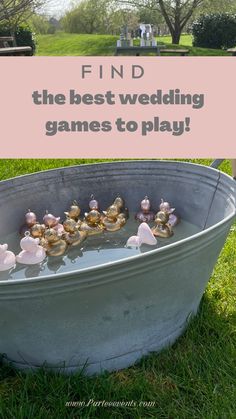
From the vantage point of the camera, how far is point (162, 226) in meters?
A: 1.89

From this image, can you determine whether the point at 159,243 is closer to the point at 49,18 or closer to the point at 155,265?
the point at 155,265

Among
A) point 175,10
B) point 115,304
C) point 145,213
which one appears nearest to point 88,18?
point 175,10

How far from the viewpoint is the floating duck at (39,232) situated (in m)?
1.87

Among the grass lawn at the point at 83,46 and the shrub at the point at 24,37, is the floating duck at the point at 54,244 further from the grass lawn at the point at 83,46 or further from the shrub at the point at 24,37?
the shrub at the point at 24,37

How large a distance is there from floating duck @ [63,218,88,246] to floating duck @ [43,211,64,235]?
3cm

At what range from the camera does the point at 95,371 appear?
4.50ft

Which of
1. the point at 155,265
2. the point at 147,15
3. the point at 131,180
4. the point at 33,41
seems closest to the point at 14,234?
the point at 131,180

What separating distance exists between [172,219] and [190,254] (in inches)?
26.9

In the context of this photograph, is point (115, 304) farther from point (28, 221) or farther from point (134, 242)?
point (28, 221)

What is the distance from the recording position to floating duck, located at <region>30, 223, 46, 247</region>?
187cm

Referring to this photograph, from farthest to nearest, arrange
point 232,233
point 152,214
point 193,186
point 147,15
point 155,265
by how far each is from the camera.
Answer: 1. point 147,15
2. point 232,233
3. point 152,214
4. point 193,186
5. point 155,265

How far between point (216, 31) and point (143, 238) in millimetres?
11523

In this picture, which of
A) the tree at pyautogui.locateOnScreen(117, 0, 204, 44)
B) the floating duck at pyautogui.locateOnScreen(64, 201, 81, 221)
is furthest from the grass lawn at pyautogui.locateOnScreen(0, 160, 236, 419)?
the tree at pyautogui.locateOnScreen(117, 0, 204, 44)

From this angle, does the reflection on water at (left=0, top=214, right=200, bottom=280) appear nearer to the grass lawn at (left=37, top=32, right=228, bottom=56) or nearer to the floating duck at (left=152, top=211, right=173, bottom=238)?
the floating duck at (left=152, top=211, right=173, bottom=238)
